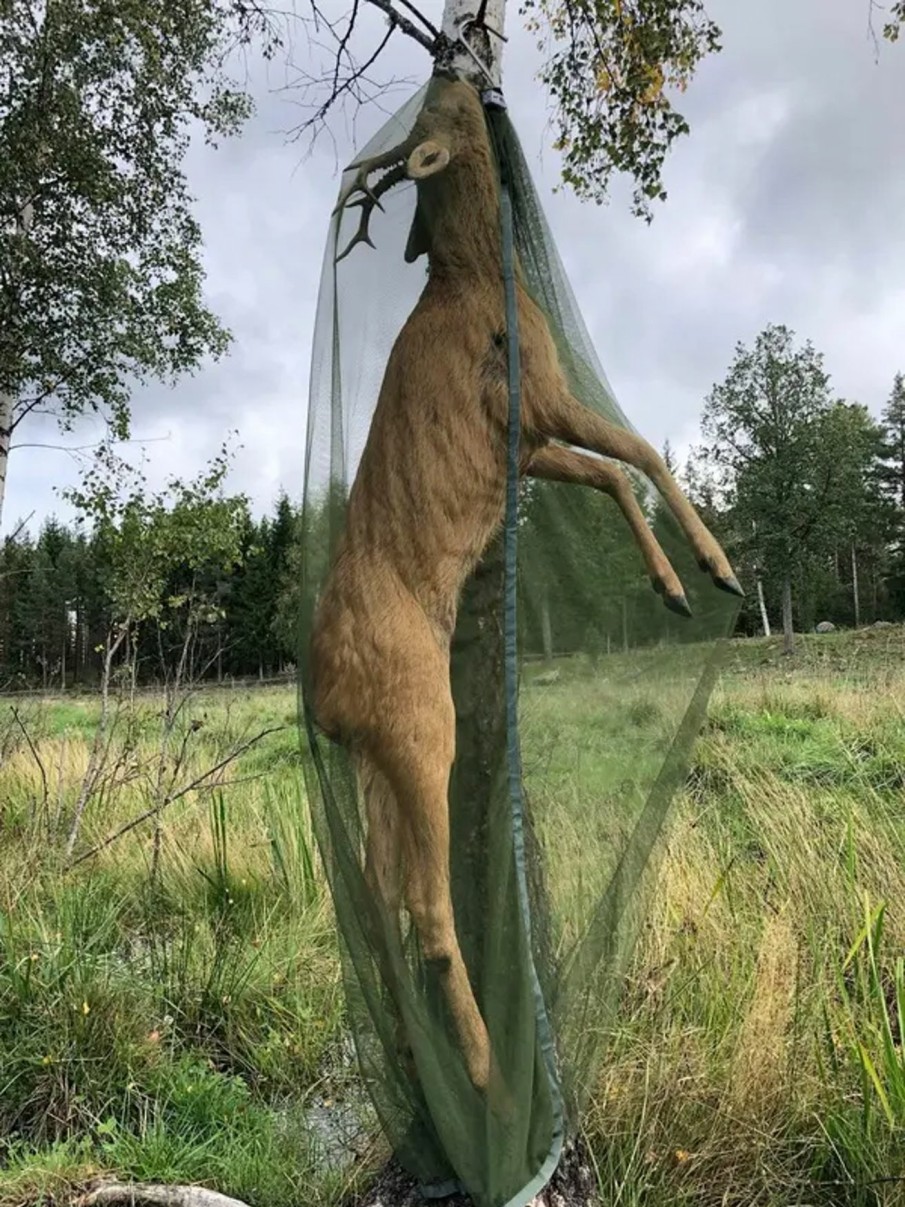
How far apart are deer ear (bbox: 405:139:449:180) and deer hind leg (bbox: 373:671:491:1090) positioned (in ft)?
2.40

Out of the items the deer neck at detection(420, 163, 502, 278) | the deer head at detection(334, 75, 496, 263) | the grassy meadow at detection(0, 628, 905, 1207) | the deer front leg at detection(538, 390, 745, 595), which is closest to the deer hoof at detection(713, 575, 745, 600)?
the deer front leg at detection(538, 390, 745, 595)

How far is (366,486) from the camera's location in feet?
5.03

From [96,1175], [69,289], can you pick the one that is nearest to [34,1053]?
[96,1175]

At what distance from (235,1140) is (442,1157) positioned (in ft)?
3.59

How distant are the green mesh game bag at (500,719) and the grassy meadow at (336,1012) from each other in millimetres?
65

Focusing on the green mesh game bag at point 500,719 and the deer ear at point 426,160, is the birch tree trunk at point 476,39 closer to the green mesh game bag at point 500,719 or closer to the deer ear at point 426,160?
the green mesh game bag at point 500,719

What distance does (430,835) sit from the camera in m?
1.37

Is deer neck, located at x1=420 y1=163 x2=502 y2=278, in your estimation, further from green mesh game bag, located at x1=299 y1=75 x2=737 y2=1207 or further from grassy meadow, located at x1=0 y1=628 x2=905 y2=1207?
grassy meadow, located at x1=0 y1=628 x2=905 y2=1207

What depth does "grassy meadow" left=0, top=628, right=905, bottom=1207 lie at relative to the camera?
212 centimetres

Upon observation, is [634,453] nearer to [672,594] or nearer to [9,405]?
[672,594]

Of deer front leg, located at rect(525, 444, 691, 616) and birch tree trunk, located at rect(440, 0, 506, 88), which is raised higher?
birch tree trunk, located at rect(440, 0, 506, 88)

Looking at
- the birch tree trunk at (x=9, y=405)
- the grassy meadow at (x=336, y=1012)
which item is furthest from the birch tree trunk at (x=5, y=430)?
the grassy meadow at (x=336, y=1012)

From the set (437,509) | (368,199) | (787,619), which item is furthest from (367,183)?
(787,619)

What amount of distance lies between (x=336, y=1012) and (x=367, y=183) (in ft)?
8.53
